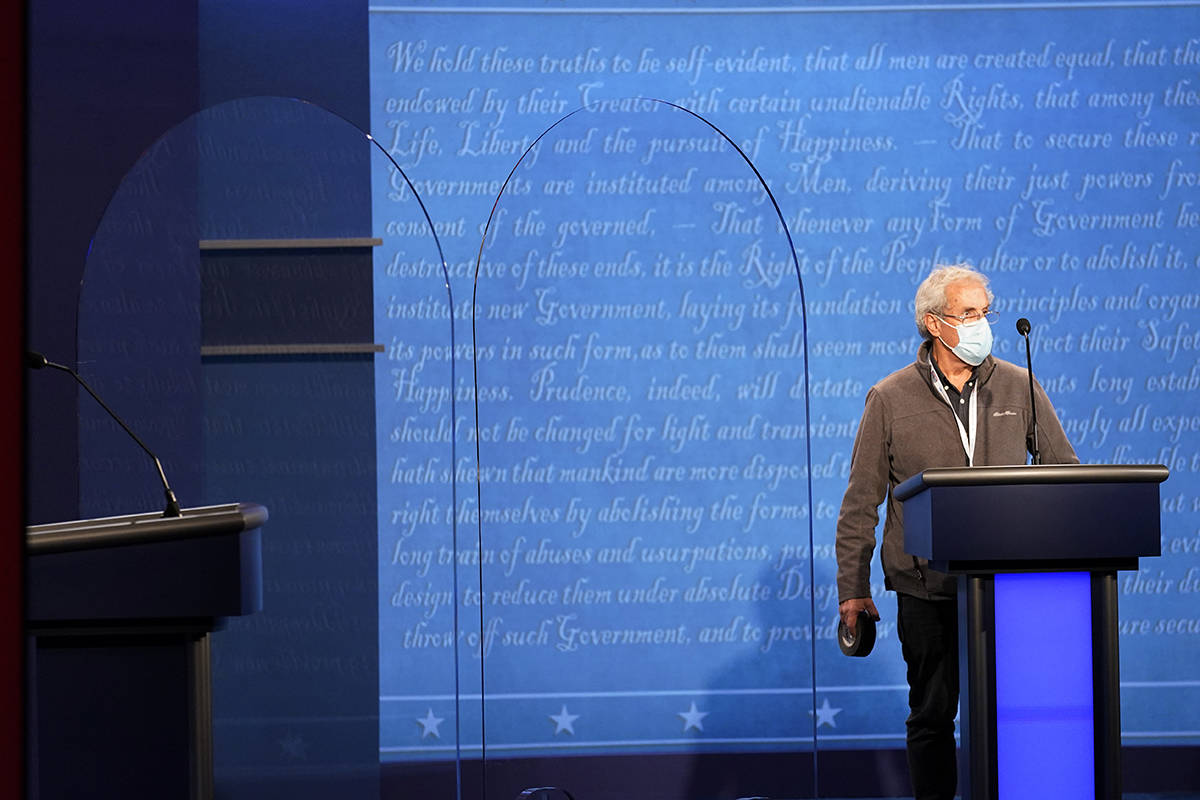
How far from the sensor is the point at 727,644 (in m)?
2.75

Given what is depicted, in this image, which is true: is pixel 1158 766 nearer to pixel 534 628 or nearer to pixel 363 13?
pixel 534 628

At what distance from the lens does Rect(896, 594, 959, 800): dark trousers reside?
9.41ft

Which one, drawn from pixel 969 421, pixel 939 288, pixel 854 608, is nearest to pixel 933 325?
pixel 939 288

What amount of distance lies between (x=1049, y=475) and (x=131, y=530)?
1745 mm

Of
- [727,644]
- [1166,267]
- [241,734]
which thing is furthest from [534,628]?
[1166,267]

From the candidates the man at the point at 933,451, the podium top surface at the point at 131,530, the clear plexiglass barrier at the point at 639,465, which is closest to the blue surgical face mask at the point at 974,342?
the man at the point at 933,451

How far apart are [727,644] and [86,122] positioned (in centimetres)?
275

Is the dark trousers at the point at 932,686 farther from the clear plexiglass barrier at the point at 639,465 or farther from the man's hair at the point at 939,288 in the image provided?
the man's hair at the point at 939,288

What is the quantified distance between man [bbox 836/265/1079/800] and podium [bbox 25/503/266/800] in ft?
5.17

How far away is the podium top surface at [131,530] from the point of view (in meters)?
1.98

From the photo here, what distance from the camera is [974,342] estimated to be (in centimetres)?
286

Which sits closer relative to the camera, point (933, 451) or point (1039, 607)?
point (1039, 607)

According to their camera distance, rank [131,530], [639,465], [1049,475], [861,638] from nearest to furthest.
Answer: [131,530] → [1049,475] → [861,638] → [639,465]

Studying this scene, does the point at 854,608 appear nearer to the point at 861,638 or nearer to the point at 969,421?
the point at 861,638
